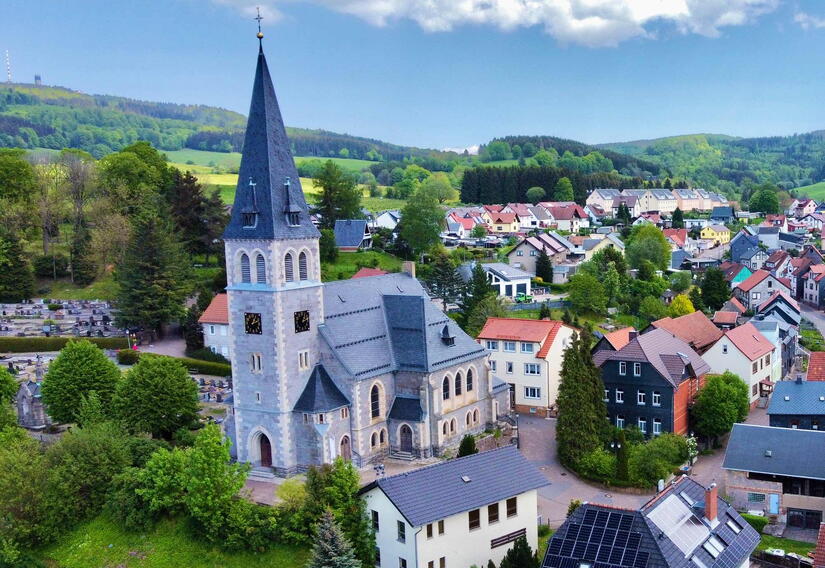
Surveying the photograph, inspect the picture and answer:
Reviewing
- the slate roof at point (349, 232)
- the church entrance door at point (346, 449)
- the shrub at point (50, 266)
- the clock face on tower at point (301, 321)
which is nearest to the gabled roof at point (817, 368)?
the church entrance door at point (346, 449)

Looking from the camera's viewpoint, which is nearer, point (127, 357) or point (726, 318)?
point (127, 357)

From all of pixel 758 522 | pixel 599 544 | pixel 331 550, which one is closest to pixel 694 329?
pixel 758 522

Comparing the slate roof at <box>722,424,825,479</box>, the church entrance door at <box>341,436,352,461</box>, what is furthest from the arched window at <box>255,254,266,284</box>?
the slate roof at <box>722,424,825,479</box>

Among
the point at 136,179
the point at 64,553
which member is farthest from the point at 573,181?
the point at 64,553

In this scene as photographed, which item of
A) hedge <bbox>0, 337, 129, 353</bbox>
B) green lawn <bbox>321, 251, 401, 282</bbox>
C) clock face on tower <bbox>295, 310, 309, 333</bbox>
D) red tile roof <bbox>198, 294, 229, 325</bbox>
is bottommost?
hedge <bbox>0, 337, 129, 353</bbox>

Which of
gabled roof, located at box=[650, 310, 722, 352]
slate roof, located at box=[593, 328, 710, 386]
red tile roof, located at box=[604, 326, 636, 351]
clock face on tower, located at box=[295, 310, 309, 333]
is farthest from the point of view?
gabled roof, located at box=[650, 310, 722, 352]

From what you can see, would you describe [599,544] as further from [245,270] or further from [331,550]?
[245,270]

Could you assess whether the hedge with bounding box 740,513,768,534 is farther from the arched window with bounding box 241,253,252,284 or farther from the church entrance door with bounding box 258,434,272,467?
the arched window with bounding box 241,253,252,284
